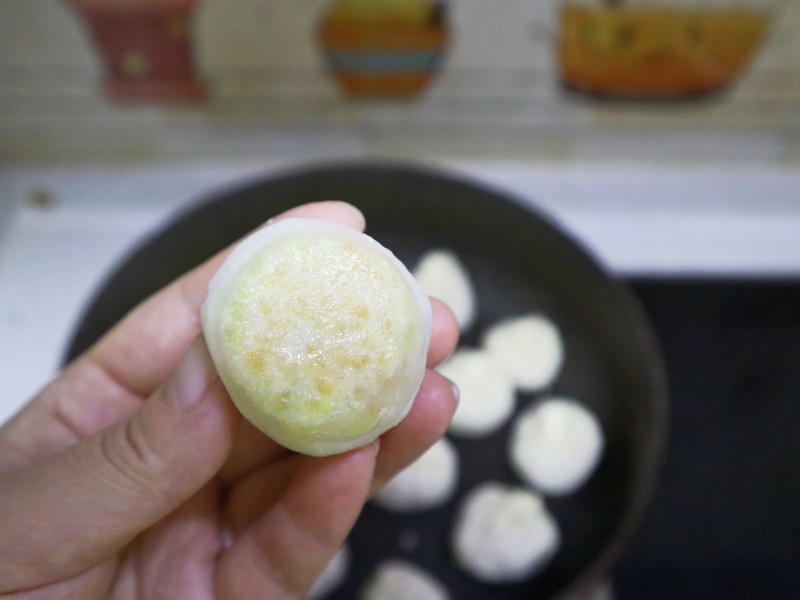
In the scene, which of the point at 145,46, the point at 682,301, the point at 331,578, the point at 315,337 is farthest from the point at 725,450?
the point at 145,46

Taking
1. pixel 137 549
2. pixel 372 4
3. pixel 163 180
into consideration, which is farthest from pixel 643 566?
pixel 163 180

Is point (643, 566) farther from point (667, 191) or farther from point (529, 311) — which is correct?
point (667, 191)

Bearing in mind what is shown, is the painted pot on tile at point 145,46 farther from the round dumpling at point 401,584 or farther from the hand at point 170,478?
the round dumpling at point 401,584

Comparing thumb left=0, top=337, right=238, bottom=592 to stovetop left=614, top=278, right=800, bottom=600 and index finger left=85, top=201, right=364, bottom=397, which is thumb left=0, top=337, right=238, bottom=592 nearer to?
index finger left=85, top=201, right=364, bottom=397

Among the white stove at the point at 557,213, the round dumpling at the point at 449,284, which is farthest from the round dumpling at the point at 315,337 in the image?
the white stove at the point at 557,213

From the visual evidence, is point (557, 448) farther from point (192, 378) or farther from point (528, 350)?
point (192, 378)

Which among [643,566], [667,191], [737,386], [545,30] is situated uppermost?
[545,30]

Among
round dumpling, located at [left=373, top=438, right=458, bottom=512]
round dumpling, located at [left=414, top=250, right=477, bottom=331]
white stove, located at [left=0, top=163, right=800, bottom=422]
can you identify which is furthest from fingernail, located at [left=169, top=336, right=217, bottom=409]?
A: white stove, located at [left=0, top=163, right=800, bottom=422]

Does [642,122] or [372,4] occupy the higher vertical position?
[372,4]
